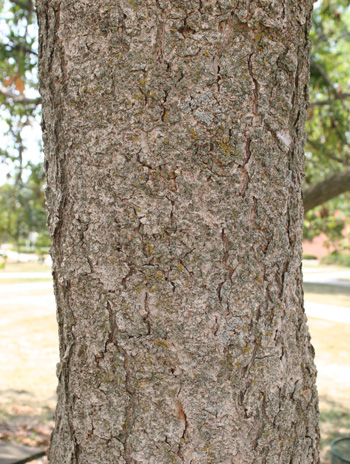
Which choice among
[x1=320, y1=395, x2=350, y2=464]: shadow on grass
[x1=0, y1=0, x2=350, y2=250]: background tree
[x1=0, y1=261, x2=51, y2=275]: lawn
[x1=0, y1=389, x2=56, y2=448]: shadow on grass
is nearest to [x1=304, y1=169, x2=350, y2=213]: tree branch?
[x1=0, y1=0, x2=350, y2=250]: background tree

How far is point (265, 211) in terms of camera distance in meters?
1.09

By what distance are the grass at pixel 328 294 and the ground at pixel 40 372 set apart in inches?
119

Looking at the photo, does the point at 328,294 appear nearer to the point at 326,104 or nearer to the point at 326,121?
the point at 326,121

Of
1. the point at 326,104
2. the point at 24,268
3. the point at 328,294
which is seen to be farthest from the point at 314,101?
the point at 24,268

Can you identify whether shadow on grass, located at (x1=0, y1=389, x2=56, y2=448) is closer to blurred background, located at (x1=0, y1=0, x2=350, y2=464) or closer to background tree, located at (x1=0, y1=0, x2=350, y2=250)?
blurred background, located at (x1=0, y1=0, x2=350, y2=464)

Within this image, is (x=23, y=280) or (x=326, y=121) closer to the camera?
(x=326, y=121)

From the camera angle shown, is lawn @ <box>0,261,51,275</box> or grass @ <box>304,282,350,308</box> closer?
grass @ <box>304,282,350,308</box>

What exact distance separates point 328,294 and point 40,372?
10.4 metres

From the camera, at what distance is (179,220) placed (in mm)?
1053

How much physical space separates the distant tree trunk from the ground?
3.36 metres

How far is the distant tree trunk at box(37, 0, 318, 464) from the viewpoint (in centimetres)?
105

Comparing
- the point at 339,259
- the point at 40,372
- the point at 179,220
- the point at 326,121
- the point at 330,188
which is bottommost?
the point at 339,259

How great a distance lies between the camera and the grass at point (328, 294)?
1247 cm

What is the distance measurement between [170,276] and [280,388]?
15.9 inches
